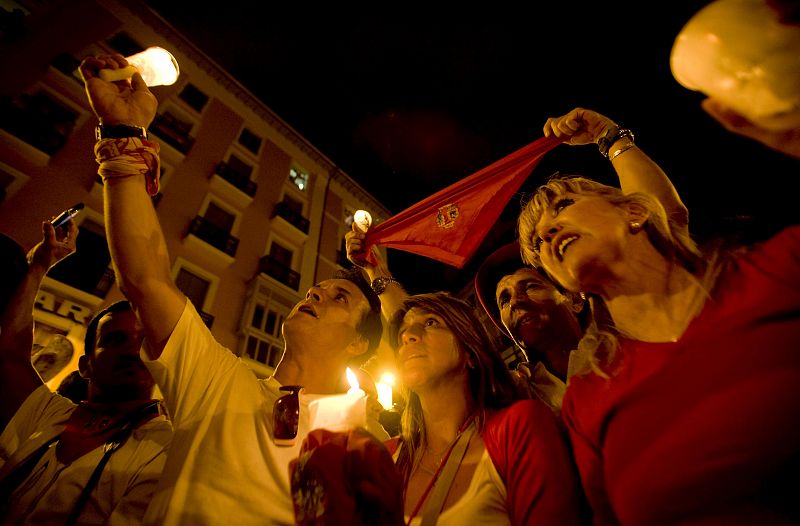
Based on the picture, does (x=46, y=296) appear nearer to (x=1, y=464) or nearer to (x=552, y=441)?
(x=1, y=464)

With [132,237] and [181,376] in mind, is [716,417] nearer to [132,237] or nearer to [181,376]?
[181,376]

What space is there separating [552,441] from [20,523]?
9.05 feet

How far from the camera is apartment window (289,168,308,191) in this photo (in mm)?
19625

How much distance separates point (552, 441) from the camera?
1651mm

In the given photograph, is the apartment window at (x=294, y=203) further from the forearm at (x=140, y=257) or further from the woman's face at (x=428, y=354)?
the forearm at (x=140, y=257)

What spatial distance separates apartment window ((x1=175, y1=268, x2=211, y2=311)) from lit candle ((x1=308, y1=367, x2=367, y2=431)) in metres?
13.1

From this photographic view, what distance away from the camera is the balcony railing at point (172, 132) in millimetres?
14602

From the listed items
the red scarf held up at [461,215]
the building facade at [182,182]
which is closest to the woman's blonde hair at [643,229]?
the red scarf held up at [461,215]

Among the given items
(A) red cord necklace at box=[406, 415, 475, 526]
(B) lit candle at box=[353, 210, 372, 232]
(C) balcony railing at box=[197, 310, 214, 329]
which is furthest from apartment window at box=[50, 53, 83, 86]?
(A) red cord necklace at box=[406, 415, 475, 526]

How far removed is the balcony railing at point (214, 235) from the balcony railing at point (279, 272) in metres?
1.19

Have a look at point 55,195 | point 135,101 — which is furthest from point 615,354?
point 55,195

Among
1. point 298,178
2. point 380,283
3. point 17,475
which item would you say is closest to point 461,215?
point 380,283

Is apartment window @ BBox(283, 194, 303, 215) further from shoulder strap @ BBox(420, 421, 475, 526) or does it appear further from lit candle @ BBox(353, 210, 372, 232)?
shoulder strap @ BBox(420, 421, 475, 526)

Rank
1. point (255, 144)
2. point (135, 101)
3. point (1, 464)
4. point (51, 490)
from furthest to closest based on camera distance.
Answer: point (255, 144)
point (1, 464)
point (51, 490)
point (135, 101)
